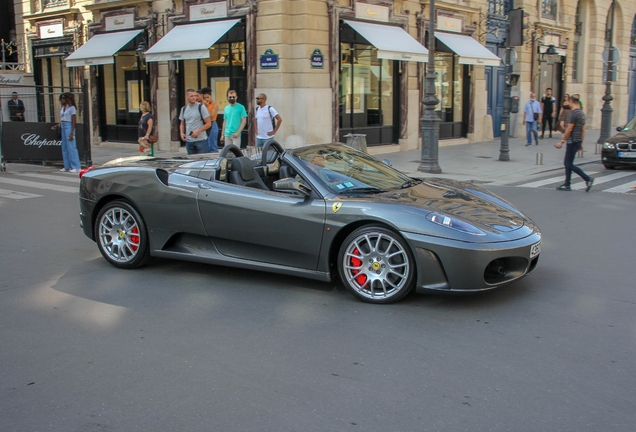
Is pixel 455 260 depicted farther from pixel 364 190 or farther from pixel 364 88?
pixel 364 88

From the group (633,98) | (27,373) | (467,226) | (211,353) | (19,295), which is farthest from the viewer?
(633,98)

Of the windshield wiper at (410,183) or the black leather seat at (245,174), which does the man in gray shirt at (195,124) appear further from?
the windshield wiper at (410,183)

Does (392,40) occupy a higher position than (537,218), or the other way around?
(392,40)

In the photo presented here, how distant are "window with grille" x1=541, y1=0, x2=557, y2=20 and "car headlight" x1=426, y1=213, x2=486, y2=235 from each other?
27195mm

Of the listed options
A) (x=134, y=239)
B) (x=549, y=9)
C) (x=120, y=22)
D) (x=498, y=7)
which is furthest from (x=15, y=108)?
(x=549, y=9)

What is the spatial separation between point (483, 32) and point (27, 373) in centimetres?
2442

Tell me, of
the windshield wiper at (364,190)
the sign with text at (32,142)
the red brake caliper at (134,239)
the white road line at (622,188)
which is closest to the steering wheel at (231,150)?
the red brake caliper at (134,239)

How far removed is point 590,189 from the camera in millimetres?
12781

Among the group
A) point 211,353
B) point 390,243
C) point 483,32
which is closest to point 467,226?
point 390,243

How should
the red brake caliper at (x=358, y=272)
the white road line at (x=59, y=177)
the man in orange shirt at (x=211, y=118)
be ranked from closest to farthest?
1. the red brake caliper at (x=358, y=272)
2. the man in orange shirt at (x=211, y=118)
3. the white road line at (x=59, y=177)

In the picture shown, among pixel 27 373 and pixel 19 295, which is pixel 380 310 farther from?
pixel 19 295

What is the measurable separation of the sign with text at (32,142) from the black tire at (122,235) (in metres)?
10.7

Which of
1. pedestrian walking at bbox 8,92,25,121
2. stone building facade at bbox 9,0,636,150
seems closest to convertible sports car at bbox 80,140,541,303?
stone building facade at bbox 9,0,636,150

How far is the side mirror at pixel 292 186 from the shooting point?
5793 mm
